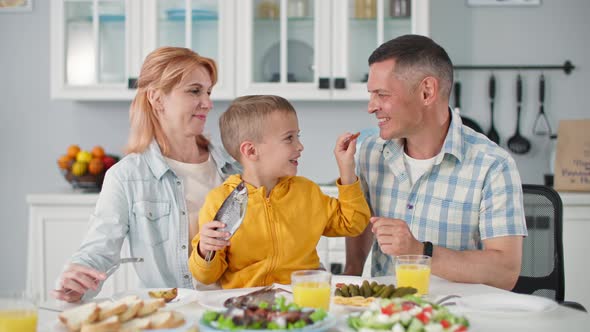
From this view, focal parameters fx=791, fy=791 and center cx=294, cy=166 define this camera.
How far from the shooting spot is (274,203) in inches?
82.8

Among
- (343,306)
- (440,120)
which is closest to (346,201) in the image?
(440,120)

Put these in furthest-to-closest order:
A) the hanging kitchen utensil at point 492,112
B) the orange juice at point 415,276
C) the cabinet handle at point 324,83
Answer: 1. the hanging kitchen utensil at point 492,112
2. the cabinet handle at point 324,83
3. the orange juice at point 415,276

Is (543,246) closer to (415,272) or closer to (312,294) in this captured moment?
(415,272)

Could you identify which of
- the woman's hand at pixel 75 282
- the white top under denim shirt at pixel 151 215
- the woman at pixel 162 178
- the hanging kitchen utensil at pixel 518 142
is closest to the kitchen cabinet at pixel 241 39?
the hanging kitchen utensil at pixel 518 142

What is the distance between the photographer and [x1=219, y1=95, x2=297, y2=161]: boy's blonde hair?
2.15m

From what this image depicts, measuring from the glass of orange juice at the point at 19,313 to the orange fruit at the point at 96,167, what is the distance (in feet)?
7.54

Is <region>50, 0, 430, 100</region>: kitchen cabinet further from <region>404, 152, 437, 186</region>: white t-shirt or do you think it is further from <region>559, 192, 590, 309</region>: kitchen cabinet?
<region>404, 152, 437, 186</region>: white t-shirt

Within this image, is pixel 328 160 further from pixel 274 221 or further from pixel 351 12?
pixel 274 221

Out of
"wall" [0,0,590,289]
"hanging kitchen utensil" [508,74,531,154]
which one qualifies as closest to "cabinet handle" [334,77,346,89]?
"wall" [0,0,590,289]

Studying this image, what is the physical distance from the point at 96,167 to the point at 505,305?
250 cm

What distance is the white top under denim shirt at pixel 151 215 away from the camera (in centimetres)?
222

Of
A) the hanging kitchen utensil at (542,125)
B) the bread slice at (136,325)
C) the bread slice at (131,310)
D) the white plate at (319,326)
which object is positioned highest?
the hanging kitchen utensil at (542,125)

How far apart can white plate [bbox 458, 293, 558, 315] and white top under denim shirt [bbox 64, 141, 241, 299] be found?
3.04 ft

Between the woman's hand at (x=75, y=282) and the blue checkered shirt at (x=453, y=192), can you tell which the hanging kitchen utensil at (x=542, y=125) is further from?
the woman's hand at (x=75, y=282)
